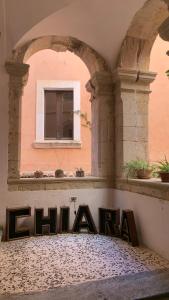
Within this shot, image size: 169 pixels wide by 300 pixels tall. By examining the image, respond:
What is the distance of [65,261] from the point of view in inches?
102

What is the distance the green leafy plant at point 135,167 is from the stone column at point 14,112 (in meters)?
1.41

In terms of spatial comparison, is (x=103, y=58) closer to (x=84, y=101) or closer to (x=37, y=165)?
(x=84, y=101)

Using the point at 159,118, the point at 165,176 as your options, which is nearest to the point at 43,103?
the point at 159,118

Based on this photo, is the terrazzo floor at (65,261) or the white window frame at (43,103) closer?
the terrazzo floor at (65,261)

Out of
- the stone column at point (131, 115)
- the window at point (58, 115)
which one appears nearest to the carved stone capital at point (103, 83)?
the stone column at point (131, 115)

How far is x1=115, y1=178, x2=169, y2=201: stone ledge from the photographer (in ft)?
8.87

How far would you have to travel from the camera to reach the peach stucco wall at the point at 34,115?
575cm

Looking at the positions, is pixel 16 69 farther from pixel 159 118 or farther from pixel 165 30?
pixel 159 118

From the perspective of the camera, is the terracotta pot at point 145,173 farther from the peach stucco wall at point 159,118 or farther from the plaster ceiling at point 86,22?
the peach stucco wall at point 159,118

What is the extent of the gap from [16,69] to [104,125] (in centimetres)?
140

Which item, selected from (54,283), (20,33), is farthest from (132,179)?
(20,33)

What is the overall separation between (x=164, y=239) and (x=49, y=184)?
64.3 inches

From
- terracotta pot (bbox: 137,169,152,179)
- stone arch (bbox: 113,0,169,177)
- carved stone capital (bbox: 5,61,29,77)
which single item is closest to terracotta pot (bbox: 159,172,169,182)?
terracotta pot (bbox: 137,169,152,179)

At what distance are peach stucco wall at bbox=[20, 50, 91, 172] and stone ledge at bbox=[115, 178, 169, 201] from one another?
2.06 meters
